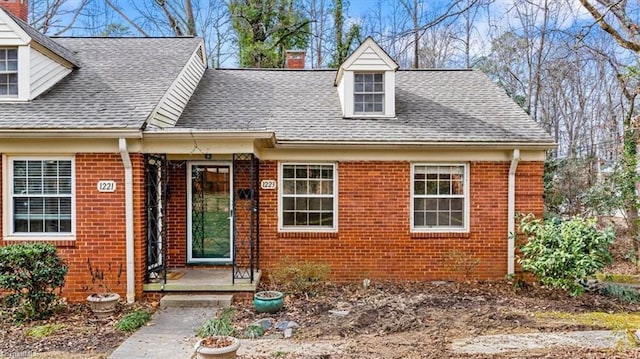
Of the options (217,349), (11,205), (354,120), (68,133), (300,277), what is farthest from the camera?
(354,120)

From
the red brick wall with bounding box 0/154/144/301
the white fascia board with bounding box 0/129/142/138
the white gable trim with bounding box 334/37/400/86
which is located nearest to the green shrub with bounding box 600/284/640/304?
the white gable trim with bounding box 334/37/400/86

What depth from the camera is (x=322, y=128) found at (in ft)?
31.4

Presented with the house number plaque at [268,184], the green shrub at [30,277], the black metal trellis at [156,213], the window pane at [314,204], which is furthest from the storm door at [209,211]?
the green shrub at [30,277]

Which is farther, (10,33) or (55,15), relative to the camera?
(55,15)

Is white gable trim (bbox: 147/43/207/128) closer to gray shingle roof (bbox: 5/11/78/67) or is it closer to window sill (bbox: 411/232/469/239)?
gray shingle roof (bbox: 5/11/78/67)

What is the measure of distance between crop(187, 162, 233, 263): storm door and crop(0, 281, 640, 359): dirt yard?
2156 mm

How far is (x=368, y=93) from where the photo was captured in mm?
10445

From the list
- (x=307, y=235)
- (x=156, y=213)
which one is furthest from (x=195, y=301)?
(x=307, y=235)

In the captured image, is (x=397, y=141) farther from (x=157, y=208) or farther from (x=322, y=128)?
(x=157, y=208)

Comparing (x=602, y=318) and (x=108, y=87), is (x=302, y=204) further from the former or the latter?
(x=602, y=318)

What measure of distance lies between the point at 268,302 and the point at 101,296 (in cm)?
271

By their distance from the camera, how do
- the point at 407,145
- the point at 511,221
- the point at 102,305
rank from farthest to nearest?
the point at 511,221, the point at 407,145, the point at 102,305

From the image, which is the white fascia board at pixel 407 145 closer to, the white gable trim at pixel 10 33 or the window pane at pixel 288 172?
the window pane at pixel 288 172

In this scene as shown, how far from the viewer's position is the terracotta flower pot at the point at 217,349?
15.4ft
